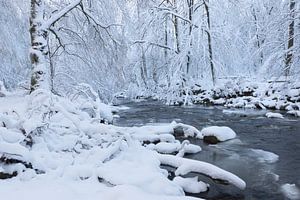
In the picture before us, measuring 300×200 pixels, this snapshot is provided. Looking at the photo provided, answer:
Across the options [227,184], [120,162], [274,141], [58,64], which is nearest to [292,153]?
[274,141]

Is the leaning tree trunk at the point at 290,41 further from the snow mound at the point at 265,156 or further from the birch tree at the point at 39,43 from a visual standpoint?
the birch tree at the point at 39,43

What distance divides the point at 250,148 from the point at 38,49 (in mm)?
5784

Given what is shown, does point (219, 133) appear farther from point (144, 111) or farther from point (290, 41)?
point (144, 111)

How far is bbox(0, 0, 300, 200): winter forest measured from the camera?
4.77 meters

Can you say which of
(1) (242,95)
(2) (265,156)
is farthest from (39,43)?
(1) (242,95)

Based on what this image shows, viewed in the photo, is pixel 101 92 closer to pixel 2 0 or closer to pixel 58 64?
pixel 58 64

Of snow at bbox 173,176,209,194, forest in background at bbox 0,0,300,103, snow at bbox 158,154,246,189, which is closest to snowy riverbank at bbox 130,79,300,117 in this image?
forest in background at bbox 0,0,300,103

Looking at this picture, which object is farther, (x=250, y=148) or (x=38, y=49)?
(x=38, y=49)

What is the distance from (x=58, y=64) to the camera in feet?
37.4

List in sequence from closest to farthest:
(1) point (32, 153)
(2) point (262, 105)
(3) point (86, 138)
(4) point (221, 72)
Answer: (1) point (32, 153), (3) point (86, 138), (2) point (262, 105), (4) point (221, 72)

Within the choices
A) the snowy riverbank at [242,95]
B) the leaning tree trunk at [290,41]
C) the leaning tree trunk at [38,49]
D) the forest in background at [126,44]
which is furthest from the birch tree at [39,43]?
the snowy riverbank at [242,95]

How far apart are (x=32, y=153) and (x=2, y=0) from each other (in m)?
8.15

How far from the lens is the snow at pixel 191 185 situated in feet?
17.4

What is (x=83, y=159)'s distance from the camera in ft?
17.1
